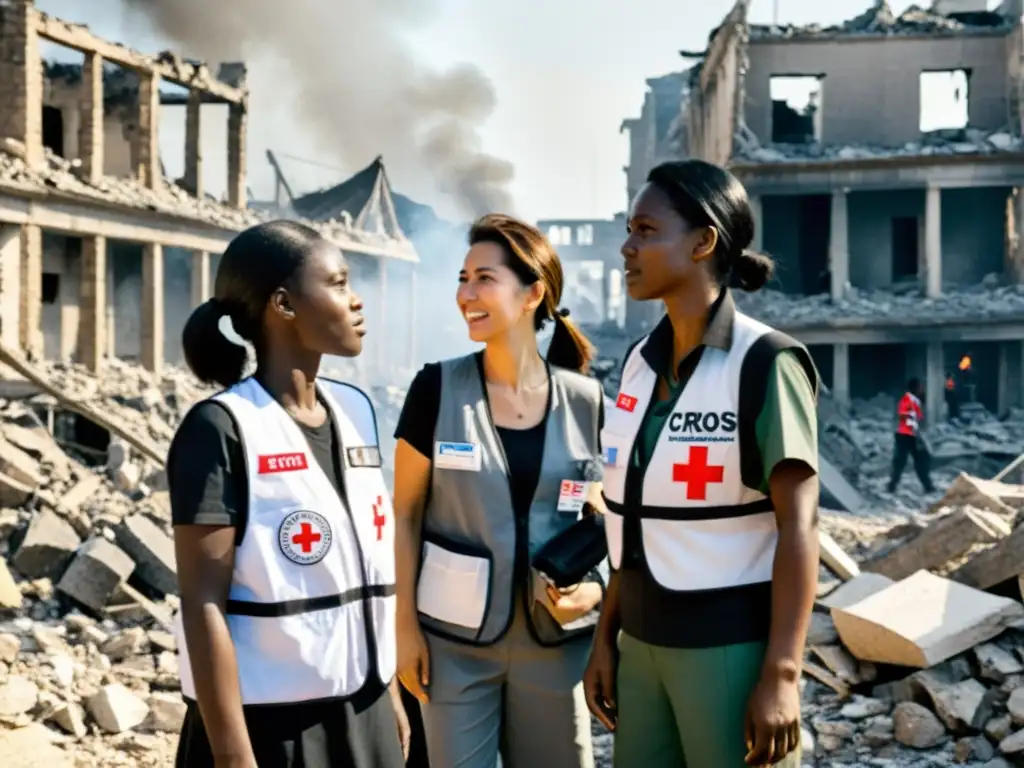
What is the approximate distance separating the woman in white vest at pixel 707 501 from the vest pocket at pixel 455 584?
1.53ft

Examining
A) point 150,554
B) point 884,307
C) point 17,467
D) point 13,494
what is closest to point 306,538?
point 150,554

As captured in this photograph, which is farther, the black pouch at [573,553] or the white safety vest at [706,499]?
the black pouch at [573,553]

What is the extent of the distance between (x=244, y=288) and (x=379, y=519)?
0.64 meters

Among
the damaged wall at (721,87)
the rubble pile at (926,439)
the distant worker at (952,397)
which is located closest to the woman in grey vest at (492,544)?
the rubble pile at (926,439)

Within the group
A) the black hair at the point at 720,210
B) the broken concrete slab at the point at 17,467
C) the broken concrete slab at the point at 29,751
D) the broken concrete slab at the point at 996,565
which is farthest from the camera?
the broken concrete slab at the point at 17,467

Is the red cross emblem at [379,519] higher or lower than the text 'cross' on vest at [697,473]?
lower

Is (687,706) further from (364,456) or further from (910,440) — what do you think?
(910,440)

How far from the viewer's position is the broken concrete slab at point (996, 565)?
268 inches

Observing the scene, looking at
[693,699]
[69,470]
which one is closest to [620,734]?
[693,699]

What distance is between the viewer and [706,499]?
2.64m

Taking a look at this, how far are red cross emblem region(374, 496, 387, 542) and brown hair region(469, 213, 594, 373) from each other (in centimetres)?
106

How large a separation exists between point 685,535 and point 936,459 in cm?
2088

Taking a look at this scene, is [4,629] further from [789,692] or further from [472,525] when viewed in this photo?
[789,692]

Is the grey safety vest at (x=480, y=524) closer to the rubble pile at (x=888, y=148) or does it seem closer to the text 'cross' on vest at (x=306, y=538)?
the text 'cross' on vest at (x=306, y=538)
